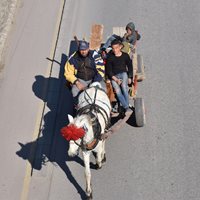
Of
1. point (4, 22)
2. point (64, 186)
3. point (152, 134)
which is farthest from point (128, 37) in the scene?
point (4, 22)

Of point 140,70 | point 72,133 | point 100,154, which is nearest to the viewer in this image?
point 72,133

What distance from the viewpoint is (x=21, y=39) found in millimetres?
12391

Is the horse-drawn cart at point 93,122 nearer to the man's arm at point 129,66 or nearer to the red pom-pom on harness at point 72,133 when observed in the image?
the red pom-pom on harness at point 72,133

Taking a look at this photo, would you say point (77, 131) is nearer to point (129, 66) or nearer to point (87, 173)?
point (87, 173)

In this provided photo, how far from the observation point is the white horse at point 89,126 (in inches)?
266

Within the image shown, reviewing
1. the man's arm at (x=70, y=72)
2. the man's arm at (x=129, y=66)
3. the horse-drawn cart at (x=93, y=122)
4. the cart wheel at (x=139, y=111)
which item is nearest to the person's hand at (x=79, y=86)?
the man's arm at (x=70, y=72)

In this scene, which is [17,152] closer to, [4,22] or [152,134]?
[152,134]

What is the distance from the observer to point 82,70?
9000 millimetres

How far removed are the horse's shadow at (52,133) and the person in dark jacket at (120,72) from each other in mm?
1732

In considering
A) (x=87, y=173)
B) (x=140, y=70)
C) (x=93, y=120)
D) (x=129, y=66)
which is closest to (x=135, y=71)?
(x=140, y=70)

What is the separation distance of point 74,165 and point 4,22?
621 centimetres

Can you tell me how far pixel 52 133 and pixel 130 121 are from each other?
6.62 ft

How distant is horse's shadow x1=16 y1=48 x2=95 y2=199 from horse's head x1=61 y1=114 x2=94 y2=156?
2.08 m

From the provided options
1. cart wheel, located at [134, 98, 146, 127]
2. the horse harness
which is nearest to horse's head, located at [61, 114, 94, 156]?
the horse harness
